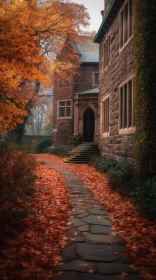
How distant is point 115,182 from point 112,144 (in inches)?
134

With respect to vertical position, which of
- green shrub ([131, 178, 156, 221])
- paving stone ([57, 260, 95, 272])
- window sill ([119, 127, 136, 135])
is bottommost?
paving stone ([57, 260, 95, 272])

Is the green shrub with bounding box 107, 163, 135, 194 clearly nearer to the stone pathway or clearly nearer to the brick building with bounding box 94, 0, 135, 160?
the brick building with bounding box 94, 0, 135, 160

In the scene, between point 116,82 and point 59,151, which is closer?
point 116,82

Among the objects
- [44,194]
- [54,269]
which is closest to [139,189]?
[44,194]

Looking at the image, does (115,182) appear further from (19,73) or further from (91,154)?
(91,154)

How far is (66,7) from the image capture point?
1134 centimetres

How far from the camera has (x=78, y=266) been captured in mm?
2805

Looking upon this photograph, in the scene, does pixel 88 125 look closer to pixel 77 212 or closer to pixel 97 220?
pixel 77 212

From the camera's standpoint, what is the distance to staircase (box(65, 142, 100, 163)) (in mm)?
14127

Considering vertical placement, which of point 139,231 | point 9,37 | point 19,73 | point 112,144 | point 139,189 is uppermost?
point 9,37

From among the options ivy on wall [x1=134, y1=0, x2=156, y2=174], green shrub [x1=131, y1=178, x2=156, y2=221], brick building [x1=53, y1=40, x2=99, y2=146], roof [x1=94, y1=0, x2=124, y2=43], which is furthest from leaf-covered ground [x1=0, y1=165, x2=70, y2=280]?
brick building [x1=53, y1=40, x2=99, y2=146]

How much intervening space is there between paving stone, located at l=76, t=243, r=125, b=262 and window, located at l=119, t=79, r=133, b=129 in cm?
508

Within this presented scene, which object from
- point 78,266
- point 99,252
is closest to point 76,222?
point 99,252

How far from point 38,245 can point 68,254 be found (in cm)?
53
